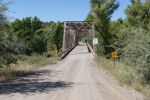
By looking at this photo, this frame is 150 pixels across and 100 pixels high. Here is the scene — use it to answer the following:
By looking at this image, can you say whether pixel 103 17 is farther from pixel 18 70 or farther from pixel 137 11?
pixel 18 70

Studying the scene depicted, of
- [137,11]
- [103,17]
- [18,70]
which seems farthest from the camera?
[103,17]

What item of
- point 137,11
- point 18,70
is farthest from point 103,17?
point 18,70

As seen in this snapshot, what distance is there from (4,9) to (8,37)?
297cm

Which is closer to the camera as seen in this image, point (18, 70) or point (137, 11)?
point (18, 70)

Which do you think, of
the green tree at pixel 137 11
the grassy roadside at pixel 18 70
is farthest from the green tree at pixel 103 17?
the grassy roadside at pixel 18 70

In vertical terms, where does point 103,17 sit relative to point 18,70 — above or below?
above

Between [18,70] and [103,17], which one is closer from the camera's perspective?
[18,70]

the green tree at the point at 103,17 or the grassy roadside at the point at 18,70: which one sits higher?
the green tree at the point at 103,17

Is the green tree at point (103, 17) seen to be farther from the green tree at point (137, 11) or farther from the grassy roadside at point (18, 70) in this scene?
the grassy roadside at point (18, 70)

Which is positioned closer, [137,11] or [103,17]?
[137,11]

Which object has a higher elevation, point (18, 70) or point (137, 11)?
point (137, 11)

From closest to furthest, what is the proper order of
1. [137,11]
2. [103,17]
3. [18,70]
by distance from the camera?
[18,70], [137,11], [103,17]

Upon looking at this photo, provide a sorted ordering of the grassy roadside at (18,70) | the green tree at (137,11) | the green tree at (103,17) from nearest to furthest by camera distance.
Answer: the grassy roadside at (18,70)
the green tree at (137,11)
the green tree at (103,17)

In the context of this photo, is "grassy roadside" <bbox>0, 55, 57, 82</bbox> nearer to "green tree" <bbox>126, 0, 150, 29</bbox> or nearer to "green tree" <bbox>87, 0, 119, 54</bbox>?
"green tree" <bbox>126, 0, 150, 29</bbox>
